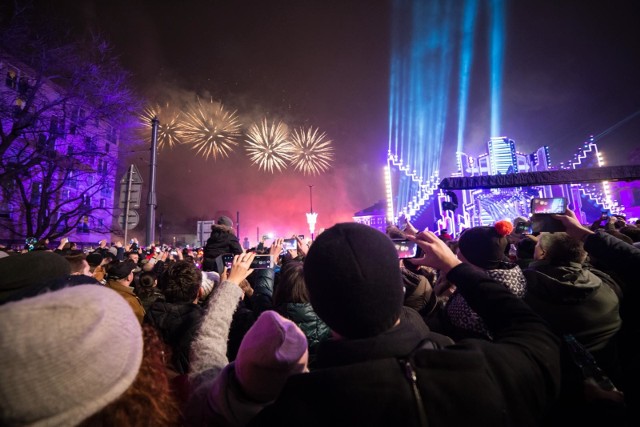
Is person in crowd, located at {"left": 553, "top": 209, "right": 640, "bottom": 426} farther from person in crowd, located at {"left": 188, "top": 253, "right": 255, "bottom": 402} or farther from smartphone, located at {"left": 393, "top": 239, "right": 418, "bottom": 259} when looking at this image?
person in crowd, located at {"left": 188, "top": 253, "right": 255, "bottom": 402}

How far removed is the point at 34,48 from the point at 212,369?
20.6 metres

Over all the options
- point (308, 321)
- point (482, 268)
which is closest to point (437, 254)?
point (482, 268)

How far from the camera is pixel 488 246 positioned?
2619 millimetres

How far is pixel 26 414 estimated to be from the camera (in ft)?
2.72

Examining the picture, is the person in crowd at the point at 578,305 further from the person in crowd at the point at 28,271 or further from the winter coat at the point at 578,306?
the person in crowd at the point at 28,271

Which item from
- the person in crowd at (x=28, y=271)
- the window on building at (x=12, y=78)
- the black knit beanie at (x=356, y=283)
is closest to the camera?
the black knit beanie at (x=356, y=283)

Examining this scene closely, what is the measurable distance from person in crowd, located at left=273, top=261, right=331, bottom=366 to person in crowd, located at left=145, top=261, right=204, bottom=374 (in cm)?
86

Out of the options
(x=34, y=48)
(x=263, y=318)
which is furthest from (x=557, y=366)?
(x=34, y=48)

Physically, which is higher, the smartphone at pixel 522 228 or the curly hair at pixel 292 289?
the smartphone at pixel 522 228

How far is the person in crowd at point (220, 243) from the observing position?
648 centimetres

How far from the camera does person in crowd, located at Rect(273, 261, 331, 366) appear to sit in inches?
101

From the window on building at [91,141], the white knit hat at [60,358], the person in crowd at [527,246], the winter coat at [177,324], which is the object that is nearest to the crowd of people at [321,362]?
the white knit hat at [60,358]

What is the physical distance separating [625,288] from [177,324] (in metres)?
4.73

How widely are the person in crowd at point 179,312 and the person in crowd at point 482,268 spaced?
224 cm
